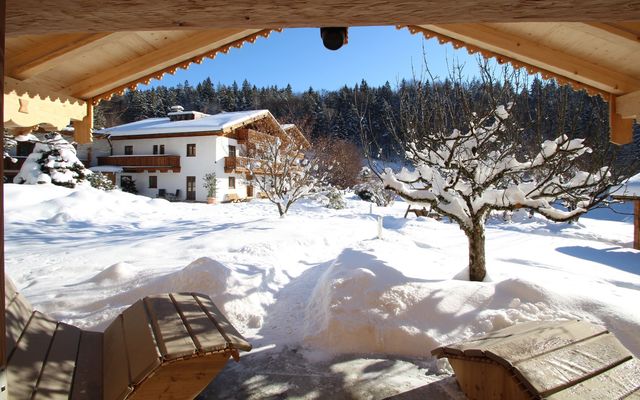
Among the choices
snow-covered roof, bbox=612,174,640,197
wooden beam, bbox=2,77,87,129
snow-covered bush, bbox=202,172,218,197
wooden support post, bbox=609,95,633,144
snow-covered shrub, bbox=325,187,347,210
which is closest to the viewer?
wooden beam, bbox=2,77,87,129

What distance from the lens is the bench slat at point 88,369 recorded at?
98.7 inches

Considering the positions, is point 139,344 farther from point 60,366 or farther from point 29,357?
point 29,357

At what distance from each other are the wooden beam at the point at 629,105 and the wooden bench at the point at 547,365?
265 centimetres

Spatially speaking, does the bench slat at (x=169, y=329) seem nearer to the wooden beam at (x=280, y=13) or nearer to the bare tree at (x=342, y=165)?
the wooden beam at (x=280, y=13)

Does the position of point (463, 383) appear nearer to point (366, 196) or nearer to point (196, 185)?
point (196, 185)

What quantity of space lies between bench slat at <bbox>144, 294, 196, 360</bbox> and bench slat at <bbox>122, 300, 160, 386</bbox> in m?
0.05

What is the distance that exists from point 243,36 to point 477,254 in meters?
4.47

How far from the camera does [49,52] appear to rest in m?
3.60

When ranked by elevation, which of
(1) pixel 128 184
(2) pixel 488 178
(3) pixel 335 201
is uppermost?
(1) pixel 128 184

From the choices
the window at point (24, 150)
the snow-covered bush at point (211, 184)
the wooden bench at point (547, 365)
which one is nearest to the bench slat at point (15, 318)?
the wooden bench at point (547, 365)

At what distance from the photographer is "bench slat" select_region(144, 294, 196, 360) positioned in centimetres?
247

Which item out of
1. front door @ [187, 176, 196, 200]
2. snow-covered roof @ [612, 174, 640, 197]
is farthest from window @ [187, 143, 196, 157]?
snow-covered roof @ [612, 174, 640, 197]

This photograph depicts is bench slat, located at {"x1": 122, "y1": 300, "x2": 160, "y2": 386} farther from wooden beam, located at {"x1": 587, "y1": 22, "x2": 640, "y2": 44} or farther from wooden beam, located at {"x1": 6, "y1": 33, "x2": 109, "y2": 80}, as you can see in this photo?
wooden beam, located at {"x1": 587, "y1": 22, "x2": 640, "y2": 44}

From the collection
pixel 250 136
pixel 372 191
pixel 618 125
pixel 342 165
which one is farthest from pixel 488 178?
pixel 342 165
